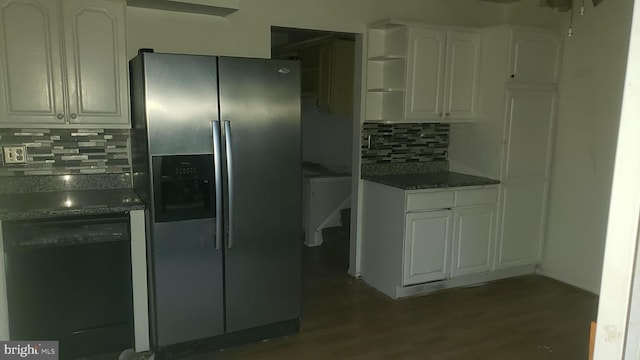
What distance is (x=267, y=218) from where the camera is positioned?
2.89 meters

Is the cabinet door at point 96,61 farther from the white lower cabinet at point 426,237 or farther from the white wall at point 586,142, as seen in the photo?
the white wall at point 586,142

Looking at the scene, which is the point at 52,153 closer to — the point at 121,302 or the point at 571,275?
the point at 121,302

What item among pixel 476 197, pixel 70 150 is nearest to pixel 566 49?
pixel 476 197

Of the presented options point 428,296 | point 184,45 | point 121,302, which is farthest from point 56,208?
point 428,296

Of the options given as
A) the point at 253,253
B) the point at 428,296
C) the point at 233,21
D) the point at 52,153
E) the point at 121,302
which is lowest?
the point at 428,296

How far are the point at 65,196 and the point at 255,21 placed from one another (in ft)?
5.72

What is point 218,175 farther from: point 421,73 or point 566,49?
point 566,49

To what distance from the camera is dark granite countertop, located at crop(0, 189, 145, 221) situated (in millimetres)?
2420

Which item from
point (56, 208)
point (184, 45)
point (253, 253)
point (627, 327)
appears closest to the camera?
point (627, 327)

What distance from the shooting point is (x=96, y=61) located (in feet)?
9.08

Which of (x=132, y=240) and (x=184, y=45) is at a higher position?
(x=184, y=45)

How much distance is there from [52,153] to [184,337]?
1442 mm

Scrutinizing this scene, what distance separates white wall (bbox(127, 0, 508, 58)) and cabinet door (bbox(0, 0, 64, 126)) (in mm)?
521

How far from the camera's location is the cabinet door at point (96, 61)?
2.70 m
